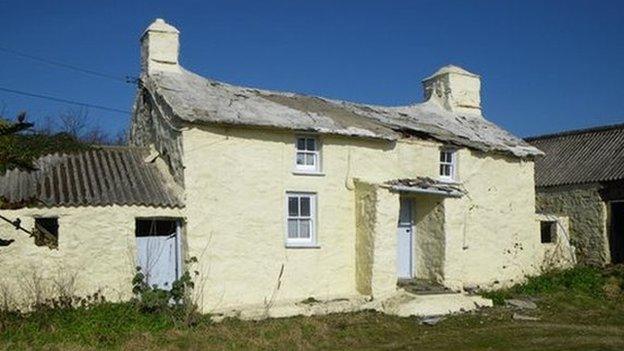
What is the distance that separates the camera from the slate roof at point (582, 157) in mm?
25859

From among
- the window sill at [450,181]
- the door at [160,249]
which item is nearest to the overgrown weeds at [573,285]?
the window sill at [450,181]

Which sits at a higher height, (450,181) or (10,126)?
(450,181)

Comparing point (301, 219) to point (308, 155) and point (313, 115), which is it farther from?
point (313, 115)

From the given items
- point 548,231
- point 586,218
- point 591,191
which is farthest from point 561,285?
point 591,191

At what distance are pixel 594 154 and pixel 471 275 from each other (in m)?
9.27

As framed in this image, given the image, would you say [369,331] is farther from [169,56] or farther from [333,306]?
[169,56]

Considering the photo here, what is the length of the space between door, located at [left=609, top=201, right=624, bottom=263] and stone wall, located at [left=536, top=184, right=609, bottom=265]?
1.04ft

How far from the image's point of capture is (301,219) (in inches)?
741

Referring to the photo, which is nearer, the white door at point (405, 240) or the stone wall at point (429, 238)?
the stone wall at point (429, 238)

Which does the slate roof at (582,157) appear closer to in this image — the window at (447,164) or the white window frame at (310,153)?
the window at (447,164)

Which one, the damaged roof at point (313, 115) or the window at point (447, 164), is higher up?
the damaged roof at point (313, 115)

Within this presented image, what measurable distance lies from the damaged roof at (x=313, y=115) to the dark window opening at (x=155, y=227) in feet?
9.15

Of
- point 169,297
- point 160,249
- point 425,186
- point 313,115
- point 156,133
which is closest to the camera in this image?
point 169,297

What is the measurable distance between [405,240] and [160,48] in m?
9.68
